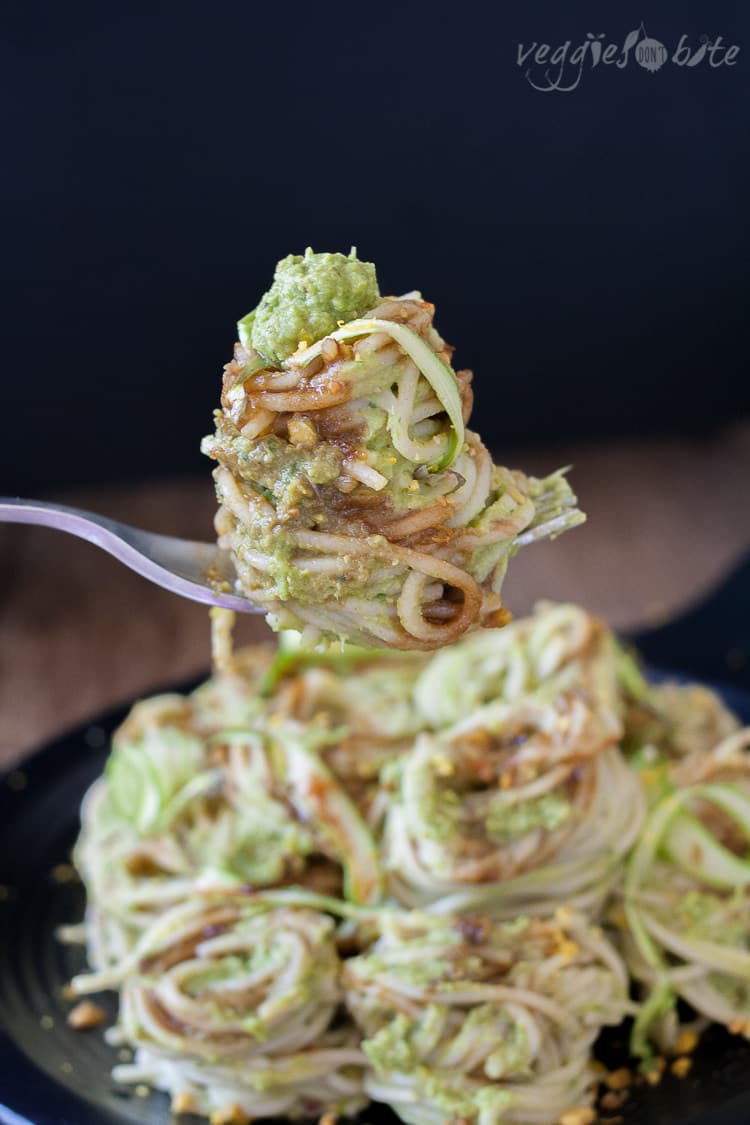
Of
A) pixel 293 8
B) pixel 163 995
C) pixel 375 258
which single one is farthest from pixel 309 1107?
pixel 293 8

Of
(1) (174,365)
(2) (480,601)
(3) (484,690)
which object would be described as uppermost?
(1) (174,365)

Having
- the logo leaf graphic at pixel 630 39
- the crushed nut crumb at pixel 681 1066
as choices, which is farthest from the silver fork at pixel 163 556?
the logo leaf graphic at pixel 630 39

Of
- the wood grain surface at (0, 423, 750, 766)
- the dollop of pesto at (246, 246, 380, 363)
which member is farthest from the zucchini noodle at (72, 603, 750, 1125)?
the wood grain surface at (0, 423, 750, 766)

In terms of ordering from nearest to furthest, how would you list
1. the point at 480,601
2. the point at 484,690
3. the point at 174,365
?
the point at 480,601, the point at 484,690, the point at 174,365

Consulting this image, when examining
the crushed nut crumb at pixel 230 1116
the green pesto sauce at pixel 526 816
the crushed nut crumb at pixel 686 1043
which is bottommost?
the crushed nut crumb at pixel 230 1116

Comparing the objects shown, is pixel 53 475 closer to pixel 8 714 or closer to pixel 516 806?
pixel 8 714

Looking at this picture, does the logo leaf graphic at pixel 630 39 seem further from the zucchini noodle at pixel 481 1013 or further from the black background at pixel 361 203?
the zucchini noodle at pixel 481 1013
